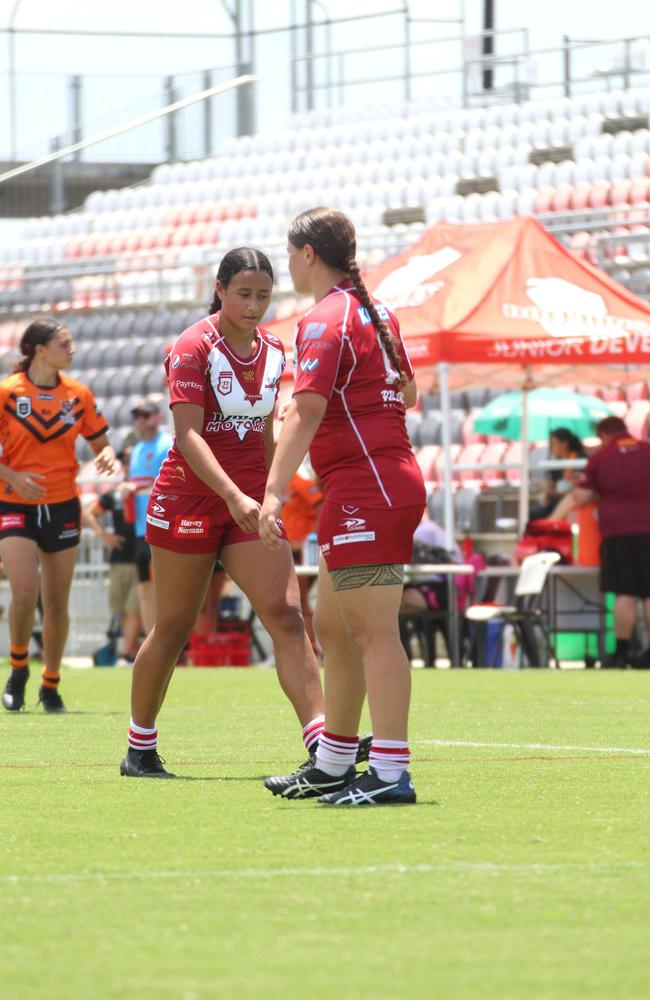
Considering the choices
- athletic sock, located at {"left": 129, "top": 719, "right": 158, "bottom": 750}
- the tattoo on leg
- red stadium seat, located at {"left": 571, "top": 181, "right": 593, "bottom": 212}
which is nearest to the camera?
the tattoo on leg

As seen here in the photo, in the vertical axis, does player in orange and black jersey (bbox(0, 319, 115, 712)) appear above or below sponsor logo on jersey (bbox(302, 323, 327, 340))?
below

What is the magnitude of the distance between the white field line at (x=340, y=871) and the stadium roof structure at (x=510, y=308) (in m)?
10.5

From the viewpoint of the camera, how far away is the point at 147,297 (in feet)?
94.7

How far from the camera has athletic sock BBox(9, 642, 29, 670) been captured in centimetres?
→ 981

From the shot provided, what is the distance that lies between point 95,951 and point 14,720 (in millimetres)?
6021

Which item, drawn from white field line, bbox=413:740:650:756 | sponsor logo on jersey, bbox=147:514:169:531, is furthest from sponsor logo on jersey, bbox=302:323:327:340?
white field line, bbox=413:740:650:756

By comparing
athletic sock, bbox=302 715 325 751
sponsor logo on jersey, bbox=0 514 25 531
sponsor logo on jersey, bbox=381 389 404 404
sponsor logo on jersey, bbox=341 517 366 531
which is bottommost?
athletic sock, bbox=302 715 325 751

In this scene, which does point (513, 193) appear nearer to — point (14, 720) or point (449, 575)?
point (449, 575)

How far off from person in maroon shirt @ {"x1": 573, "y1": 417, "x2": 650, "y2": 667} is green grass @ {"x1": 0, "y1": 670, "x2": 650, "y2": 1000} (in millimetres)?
7086

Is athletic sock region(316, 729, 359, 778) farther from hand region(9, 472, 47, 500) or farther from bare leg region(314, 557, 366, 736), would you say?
hand region(9, 472, 47, 500)

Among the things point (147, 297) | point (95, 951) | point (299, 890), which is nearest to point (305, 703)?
point (299, 890)

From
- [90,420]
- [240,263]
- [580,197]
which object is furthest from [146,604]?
[580,197]

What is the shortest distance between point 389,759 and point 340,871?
1319 mm

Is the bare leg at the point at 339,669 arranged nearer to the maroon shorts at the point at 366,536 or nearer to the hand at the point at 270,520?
the maroon shorts at the point at 366,536
